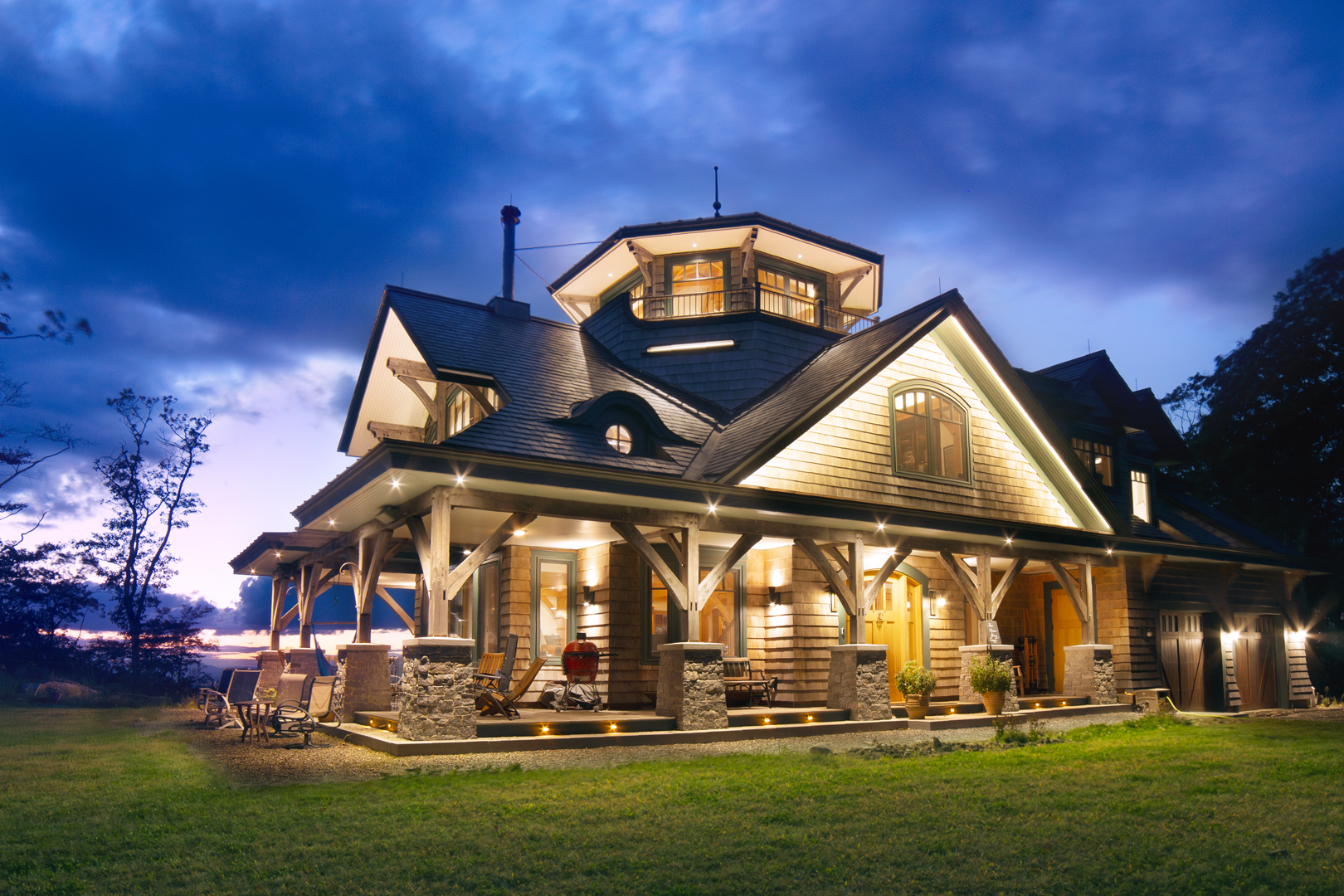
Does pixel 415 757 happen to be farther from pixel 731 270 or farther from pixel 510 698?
pixel 731 270

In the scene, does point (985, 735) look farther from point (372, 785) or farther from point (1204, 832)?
point (372, 785)

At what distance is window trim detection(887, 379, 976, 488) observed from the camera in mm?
15227

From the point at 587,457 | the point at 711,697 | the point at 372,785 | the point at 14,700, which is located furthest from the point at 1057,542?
the point at 14,700

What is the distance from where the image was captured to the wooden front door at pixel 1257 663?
1950cm

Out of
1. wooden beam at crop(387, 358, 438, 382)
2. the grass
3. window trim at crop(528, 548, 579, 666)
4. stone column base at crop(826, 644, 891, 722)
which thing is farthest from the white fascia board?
wooden beam at crop(387, 358, 438, 382)

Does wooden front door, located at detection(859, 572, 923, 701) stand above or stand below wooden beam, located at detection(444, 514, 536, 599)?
below

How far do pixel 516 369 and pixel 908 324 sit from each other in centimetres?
664

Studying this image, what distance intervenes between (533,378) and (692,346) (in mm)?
4670

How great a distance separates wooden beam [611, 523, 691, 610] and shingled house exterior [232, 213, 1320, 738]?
0.05 m

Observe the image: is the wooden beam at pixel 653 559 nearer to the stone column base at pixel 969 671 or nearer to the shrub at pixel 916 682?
the shrub at pixel 916 682

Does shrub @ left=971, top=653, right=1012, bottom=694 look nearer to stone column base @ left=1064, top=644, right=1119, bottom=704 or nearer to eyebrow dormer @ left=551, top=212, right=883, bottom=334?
stone column base @ left=1064, top=644, right=1119, bottom=704

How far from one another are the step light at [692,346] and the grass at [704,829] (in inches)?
419

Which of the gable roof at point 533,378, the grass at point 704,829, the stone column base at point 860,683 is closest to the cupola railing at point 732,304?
the gable roof at point 533,378

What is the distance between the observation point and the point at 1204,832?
6.04 metres
